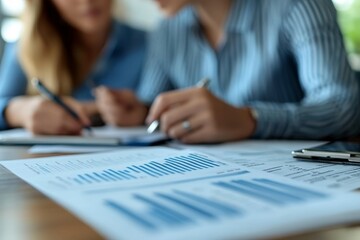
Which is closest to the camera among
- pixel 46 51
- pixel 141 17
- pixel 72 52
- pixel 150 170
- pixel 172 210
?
pixel 172 210

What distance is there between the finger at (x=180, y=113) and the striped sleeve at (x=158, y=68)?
0.54 metres

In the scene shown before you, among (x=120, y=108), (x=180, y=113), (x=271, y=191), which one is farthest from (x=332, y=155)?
(x=120, y=108)

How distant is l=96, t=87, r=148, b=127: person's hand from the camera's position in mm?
1118

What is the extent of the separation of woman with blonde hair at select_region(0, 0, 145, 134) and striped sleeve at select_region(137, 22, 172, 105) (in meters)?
0.18

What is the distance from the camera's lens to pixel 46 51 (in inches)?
58.5

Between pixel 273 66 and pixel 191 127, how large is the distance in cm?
39

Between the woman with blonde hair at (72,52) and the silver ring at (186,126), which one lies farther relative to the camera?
the woman with blonde hair at (72,52)

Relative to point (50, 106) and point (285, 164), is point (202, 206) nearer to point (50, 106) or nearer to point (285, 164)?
point (285, 164)

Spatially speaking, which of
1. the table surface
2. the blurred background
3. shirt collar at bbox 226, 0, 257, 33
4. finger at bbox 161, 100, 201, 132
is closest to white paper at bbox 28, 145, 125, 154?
finger at bbox 161, 100, 201, 132

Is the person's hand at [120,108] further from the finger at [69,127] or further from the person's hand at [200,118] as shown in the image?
the person's hand at [200,118]

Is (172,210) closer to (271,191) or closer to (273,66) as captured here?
(271,191)

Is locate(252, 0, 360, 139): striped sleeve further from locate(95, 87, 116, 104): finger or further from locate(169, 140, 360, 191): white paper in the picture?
locate(95, 87, 116, 104): finger

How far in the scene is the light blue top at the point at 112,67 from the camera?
1505 millimetres

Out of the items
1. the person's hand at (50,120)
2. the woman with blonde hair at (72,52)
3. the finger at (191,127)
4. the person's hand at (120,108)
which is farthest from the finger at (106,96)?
the finger at (191,127)
